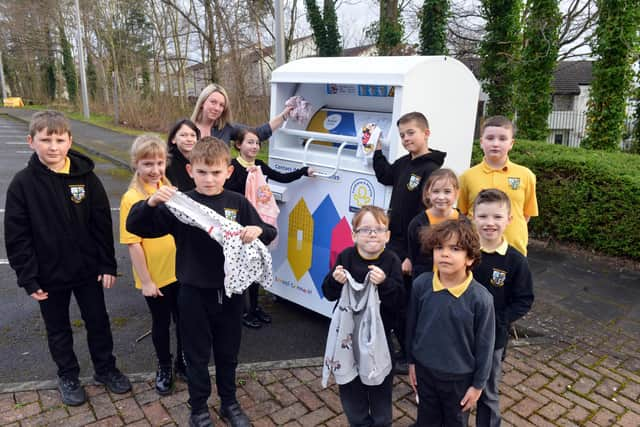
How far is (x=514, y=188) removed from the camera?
9.76ft

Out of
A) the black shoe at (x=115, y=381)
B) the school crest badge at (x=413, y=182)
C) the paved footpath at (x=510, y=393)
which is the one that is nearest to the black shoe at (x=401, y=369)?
the paved footpath at (x=510, y=393)

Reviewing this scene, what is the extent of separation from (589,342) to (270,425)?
2.62 m

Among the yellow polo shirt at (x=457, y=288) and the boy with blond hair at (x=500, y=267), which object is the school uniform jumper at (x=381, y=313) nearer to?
the yellow polo shirt at (x=457, y=288)

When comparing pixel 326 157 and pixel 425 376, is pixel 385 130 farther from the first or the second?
pixel 425 376

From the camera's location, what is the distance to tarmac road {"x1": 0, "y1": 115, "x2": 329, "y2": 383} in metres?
3.39

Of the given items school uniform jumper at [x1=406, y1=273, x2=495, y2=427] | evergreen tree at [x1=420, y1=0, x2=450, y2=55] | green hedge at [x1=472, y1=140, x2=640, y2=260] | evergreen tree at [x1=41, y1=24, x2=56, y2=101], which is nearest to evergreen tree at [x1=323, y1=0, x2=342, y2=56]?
evergreen tree at [x1=420, y1=0, x2=450, y2=55]

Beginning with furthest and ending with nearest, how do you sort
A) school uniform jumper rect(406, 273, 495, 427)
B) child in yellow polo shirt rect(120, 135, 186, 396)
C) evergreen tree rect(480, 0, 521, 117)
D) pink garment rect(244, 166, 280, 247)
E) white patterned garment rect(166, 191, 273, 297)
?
evergreen tree rect(480, 0, 521, 117)
pink garment rect(244, 166, 280, 247)
child in yellow polo shirt rect(120, 135, 186, 396)
white patterned garment rect(166, 191, 273, 297)
school uniform jumper rect(406, 273, 495, 427)

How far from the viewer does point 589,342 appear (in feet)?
12.5

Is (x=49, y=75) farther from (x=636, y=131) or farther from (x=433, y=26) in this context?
(x=636, y=131)

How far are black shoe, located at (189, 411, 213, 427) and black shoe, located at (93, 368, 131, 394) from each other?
22.8 inches

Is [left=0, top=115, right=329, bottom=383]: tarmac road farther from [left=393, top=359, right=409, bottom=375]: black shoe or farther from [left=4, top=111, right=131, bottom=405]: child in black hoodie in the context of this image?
[left=393, top=359, right=409, bottom=375]: black shoe

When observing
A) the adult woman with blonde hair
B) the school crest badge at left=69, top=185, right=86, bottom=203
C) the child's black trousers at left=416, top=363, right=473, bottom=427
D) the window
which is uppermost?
the window

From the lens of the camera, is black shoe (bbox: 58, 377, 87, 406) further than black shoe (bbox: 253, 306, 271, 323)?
No

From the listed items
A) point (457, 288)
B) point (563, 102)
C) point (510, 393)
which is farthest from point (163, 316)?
point (563, 102)
